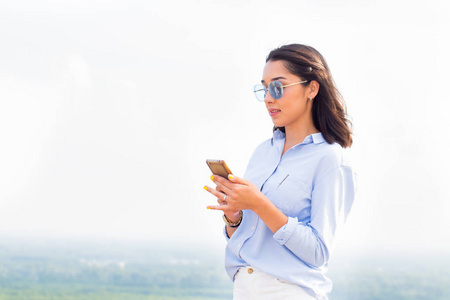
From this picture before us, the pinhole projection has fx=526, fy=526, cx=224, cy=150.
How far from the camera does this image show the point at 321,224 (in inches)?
55.6

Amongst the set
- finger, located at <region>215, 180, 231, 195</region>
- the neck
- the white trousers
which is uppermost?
the neck

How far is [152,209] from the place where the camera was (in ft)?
31.5

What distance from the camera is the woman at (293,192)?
1.40 metres

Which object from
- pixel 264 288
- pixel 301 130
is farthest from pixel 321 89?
pixel 264 288

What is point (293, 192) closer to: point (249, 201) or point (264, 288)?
point (249, 201)

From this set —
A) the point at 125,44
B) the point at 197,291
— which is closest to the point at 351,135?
the point at 125,44

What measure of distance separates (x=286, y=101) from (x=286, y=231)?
393mm

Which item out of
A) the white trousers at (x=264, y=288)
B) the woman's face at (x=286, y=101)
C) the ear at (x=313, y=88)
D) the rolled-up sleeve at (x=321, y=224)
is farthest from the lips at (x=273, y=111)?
the white trousers at (x=264, y=288)

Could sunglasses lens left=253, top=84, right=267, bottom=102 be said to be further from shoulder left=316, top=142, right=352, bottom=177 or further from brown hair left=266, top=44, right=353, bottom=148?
shoulder left=316, top=142, right=352, bottom=177

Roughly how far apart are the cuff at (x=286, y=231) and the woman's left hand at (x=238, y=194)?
9 centimetres

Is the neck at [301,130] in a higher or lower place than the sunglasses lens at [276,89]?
lower

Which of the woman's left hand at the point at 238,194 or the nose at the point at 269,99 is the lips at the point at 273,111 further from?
the woman's left hand at the point at 238,194

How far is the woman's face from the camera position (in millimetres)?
1548

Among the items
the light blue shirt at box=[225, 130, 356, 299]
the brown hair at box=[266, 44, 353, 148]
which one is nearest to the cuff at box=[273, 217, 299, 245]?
the light blue shirt at box=[225, 130, 356, 299]
